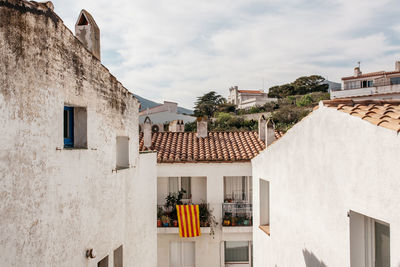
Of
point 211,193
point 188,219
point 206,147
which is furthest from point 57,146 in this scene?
point 206,147

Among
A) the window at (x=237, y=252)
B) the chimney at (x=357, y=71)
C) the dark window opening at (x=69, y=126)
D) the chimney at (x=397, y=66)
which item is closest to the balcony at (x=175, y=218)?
the window at (x=237, y=252)

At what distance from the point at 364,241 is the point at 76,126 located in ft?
18.6

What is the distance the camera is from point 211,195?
617 inches

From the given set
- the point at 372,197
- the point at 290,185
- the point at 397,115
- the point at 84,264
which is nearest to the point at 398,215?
the point at 372,197

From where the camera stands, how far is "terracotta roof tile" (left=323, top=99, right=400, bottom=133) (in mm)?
4410

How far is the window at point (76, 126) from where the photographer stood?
6441mm

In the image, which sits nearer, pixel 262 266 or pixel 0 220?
pixel 0 220

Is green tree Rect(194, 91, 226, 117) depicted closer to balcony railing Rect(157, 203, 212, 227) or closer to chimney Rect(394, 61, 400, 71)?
chimney Rect(394, 61, 400, 71)

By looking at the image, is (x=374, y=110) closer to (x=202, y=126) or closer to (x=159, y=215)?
(x=159, y=215)

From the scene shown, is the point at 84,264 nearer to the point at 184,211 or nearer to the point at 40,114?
the point at 40,114

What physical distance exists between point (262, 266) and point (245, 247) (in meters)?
5.86

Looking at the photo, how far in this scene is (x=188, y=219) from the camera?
49.1 ft

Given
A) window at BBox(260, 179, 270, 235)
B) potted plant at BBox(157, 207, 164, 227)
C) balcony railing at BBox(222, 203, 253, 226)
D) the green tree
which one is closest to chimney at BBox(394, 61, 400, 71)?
the green tree

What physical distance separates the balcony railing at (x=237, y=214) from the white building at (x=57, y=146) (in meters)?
7.57
